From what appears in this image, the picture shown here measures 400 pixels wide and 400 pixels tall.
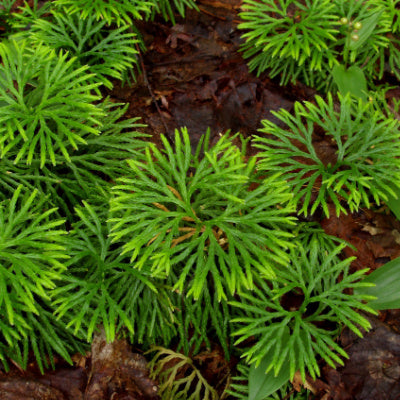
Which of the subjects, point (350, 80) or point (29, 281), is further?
point (350, 80)

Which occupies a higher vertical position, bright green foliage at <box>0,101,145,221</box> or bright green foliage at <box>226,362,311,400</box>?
bright green foliage at <box>0,101,145,221</box>

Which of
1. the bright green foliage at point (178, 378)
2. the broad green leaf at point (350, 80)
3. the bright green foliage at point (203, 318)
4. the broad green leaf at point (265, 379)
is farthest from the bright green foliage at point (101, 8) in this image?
the broad green leaf at point (265, 379)

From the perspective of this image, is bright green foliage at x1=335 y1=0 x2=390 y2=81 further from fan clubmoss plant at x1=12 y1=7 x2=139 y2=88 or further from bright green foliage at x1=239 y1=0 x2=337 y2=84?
fan clubmoss plant at x1=12 y1=7 x2=139 y2=88

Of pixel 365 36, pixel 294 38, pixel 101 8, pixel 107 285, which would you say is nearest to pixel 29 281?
pixel 107 285

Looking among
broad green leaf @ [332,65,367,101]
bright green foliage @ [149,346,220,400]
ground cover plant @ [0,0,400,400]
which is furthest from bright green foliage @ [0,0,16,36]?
bright green foliage @ [149,346,220,400]

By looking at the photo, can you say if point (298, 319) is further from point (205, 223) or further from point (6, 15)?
point (6, 15)

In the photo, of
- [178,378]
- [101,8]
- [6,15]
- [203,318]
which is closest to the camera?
[203,318]

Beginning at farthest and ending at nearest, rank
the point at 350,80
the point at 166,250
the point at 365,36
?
the point at 350,80 < the point at 365,36 < the point at 166,250
